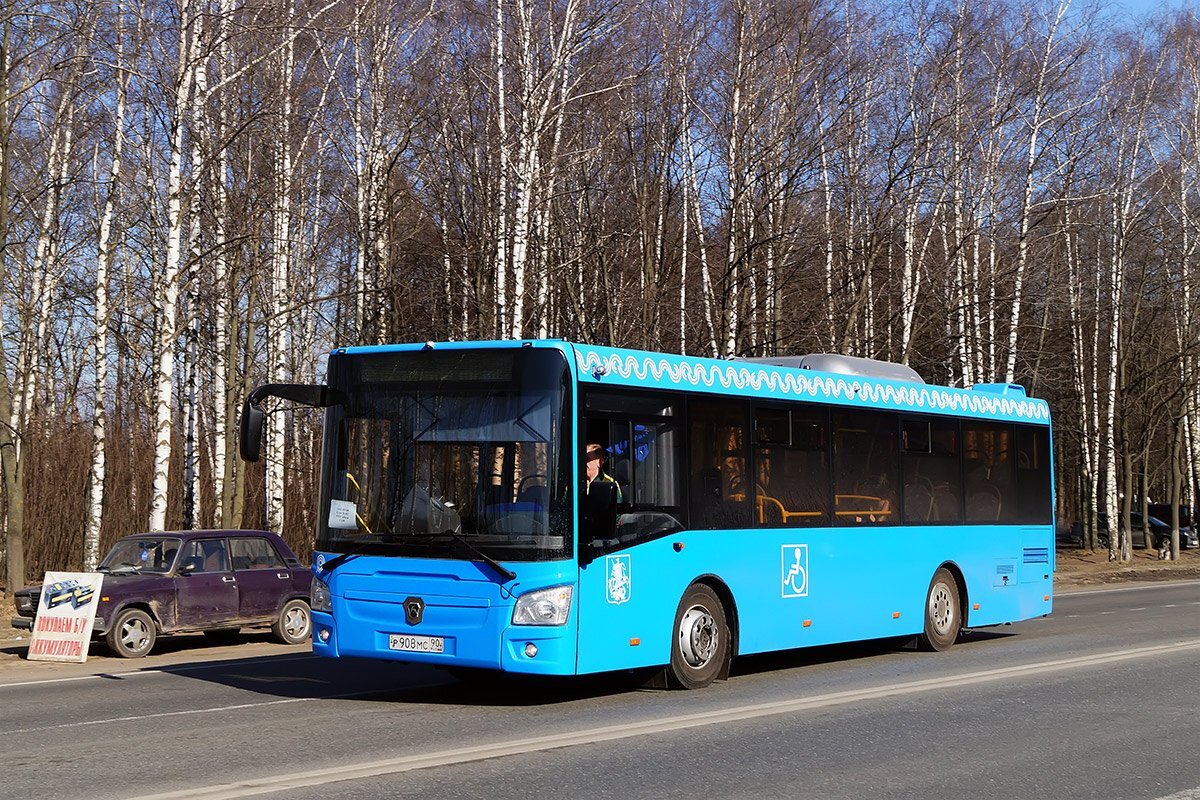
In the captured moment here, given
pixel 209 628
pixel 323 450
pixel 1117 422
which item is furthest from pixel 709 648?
pixel 1117 422

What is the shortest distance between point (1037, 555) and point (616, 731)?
10.5 meters

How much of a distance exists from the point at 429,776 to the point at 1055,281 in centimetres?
3564

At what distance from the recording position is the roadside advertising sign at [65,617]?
1631cm

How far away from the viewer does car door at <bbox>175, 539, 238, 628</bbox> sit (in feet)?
57.3

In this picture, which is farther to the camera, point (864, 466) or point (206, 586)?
point (206, 586)

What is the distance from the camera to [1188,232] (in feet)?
147

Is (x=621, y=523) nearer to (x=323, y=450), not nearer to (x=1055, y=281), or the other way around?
(x=323, y=450)

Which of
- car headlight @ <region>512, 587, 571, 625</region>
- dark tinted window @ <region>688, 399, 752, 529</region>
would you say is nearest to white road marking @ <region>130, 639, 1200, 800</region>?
car headlight @ <region>512, 587, 571, 625</region>

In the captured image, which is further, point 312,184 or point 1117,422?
point 1117,422

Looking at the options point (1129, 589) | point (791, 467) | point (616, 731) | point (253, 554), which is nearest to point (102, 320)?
point (253, 554)

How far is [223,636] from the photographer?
64.5 feet

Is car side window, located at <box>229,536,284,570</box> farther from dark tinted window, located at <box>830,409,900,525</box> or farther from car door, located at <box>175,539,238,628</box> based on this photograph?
dark tinted window, located at <box>830,409,900,525</box>

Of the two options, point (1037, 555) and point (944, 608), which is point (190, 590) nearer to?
point (944, 608)

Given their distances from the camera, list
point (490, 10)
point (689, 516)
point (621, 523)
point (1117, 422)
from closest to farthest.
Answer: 1. point (621, 523)
2. point (689, 516)
3. point (490, 10)
4. point (1117, 422)
